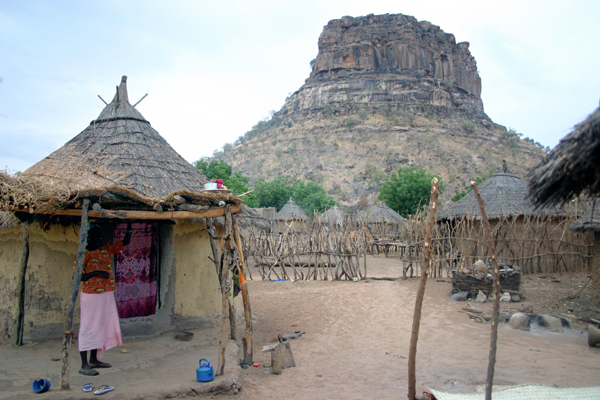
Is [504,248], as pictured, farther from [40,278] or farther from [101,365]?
[40,278]

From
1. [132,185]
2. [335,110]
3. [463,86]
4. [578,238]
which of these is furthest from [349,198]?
[463,86]

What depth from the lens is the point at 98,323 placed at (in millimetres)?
4246

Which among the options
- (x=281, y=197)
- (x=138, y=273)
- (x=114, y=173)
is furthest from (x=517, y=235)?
(x=281, y=197)

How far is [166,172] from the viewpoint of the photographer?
5758 mm

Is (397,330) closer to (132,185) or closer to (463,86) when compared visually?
(132,185)

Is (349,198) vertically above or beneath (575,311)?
above

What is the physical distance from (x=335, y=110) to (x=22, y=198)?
54403 millimetres

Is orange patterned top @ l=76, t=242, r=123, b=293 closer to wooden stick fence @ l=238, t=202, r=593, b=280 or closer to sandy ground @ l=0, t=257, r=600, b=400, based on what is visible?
sandy ground @ l=0, t=257, r=600, b=400

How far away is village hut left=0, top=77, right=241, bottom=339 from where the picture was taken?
411 centimetres

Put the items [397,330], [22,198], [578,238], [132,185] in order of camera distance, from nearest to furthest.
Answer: [22,198]
[132,185]
[397,330]
[578,238]

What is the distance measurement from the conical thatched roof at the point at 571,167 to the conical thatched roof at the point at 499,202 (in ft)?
25.4

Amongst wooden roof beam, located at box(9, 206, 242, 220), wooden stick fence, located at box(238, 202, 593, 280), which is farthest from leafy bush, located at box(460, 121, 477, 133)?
wooden roof beam, located at box(9, 206, 242, 220)

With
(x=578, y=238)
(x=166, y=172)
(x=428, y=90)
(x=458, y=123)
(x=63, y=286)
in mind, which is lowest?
Answer: (x=63, y=286)

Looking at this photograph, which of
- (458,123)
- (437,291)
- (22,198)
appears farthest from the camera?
(458,123)
